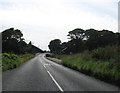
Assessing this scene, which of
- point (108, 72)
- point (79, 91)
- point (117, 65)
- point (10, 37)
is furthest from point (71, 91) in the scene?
point (10, 37)

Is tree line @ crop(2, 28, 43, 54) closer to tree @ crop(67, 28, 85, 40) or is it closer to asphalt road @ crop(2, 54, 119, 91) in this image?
Answer: tree @ crop(67, 28, 85, 40)

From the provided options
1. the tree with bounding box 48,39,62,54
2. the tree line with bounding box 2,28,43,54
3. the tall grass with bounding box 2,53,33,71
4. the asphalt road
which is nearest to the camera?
the asphalt road

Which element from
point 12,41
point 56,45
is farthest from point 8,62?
point 56,45

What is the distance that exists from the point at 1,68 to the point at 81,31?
10072 centimetres

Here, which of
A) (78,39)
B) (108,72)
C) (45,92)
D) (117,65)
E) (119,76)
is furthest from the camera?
(78,39)

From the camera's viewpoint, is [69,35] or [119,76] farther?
[69,35]

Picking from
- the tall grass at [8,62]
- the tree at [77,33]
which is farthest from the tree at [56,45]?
the tall grass at [8,62]

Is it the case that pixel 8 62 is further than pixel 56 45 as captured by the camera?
No

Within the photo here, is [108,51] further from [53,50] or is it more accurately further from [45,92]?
[53,50]

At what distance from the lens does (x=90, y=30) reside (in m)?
117

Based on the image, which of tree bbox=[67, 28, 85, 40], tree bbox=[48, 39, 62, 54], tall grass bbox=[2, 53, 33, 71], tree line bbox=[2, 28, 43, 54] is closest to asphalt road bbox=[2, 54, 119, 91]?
tall grass bbox=[2, 53, 33, 71]

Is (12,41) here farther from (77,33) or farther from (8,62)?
(8,62)

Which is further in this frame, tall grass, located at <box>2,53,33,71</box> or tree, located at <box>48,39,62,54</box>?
tree, located at <box>48,39,62,54</box>

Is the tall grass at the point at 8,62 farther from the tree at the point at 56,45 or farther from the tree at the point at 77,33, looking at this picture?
the tree at the point at 56,45
